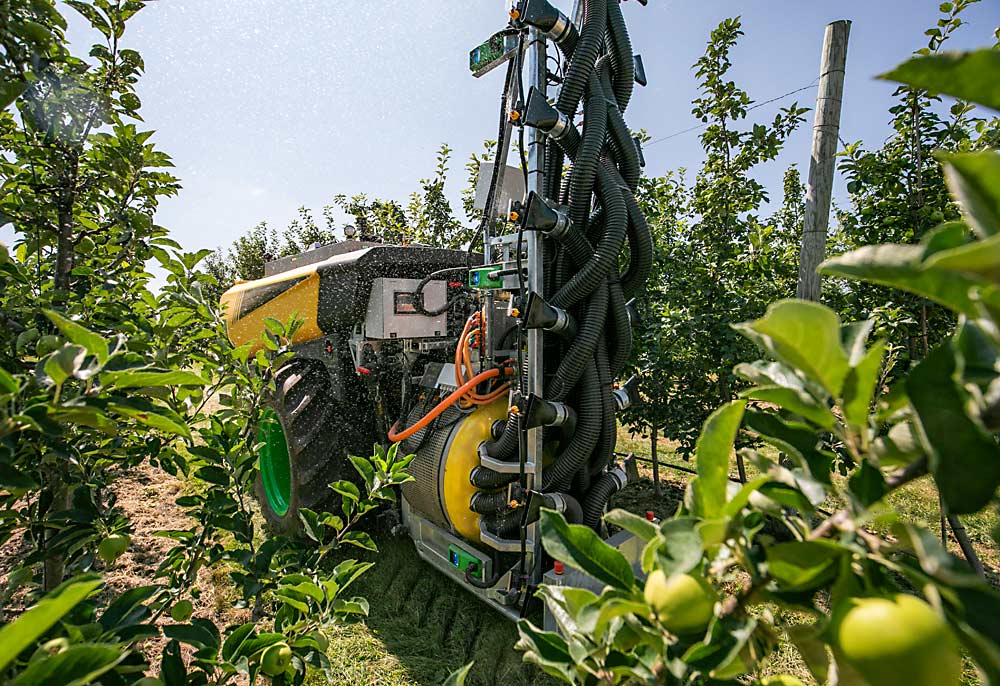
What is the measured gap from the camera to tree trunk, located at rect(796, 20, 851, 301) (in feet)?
8.73

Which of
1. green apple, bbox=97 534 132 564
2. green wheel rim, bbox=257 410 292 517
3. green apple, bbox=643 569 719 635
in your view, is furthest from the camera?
green wheel rim, bbox=257 410 292 517

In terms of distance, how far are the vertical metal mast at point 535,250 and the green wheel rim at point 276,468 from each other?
2247 millimetres

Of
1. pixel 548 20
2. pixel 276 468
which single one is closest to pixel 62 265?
pixel 548 20

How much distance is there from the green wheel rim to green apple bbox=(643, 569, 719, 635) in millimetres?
3690

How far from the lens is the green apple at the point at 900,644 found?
0.30 metres

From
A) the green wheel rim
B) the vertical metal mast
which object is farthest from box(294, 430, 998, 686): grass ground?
the green wheel rim

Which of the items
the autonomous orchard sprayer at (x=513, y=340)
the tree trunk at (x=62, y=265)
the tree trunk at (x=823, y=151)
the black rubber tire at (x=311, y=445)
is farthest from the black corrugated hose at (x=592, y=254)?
the tree trunk at (x=62, y=265)

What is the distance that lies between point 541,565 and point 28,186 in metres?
2.35

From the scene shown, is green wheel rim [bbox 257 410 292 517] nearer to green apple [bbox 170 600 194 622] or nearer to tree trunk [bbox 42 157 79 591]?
tree trunk [bbox 42 157 79 591]

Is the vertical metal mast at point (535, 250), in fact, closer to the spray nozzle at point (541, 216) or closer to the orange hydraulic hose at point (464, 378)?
the spray nozzle at point (541, 216)

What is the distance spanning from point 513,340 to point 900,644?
265cm

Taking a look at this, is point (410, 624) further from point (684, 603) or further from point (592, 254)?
point (684, 603)

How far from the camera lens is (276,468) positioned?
→ 387 cm

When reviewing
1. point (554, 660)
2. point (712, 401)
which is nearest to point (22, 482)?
point (554, 660)
